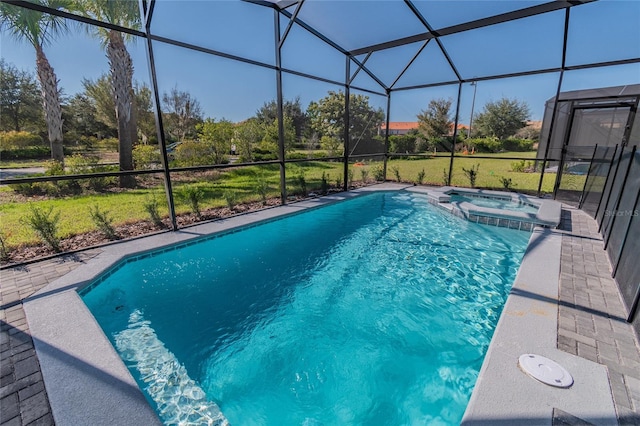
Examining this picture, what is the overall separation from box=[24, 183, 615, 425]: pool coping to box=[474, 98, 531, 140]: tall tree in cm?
2694

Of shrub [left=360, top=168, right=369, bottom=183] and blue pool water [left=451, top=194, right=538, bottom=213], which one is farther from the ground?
shrub [left=360, top=168, right=369, bottom=183]

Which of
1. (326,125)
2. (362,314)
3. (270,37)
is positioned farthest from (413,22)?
(326,125)

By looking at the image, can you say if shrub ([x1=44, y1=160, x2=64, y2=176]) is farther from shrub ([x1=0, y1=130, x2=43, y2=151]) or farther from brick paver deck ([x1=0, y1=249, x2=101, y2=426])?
shrub ([x1=0, y1=130, x2=43, y2=151])

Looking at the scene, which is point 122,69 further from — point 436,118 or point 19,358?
Answer: point 436,118

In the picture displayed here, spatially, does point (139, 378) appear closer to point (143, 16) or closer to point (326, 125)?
point (143, 16)

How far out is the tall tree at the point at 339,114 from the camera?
68.4 feet

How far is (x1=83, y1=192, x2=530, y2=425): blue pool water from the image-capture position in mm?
2232

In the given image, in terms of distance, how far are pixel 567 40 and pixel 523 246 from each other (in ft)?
17.3

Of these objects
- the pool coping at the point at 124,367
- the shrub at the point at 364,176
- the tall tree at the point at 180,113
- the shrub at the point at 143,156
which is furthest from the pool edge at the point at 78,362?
the tall tree at the point at 180,113

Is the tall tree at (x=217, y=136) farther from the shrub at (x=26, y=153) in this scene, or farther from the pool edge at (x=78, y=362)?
the shrub at (x=26, y=153)

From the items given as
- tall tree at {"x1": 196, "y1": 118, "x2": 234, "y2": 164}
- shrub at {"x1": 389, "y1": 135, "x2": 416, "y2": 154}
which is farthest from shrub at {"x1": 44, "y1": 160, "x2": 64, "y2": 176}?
shrub at {"x1": 389, "y1": 135, "x2": 416, "y2": 154}

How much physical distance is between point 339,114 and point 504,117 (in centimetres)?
1578

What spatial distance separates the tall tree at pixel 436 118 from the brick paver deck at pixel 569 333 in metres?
22.1

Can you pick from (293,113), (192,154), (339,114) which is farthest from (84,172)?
(339,114)
